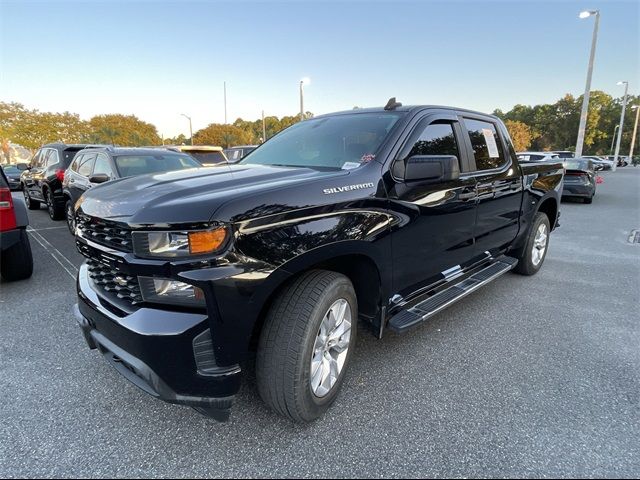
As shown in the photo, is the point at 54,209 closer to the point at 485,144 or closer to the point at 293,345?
the point at 293,345

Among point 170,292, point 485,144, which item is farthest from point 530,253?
point 170,292

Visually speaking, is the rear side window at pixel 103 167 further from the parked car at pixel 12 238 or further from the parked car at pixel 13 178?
the parked car at pixel 13 178

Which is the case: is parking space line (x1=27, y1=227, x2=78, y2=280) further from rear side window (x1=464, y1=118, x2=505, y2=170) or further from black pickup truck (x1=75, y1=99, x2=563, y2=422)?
rear side window (x1=464, y1=118, x2=505, y2=170)

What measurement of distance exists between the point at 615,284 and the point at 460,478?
4.15m

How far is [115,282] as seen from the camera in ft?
6.57

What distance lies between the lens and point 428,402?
2383 millimetres

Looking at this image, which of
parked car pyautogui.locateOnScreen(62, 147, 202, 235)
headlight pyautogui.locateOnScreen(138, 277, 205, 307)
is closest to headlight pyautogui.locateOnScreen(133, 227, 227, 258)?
headlight pyautogui.locateOnScreen(138, 277, 205, 307)

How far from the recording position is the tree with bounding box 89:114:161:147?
43.8 meters

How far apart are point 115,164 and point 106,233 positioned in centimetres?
493

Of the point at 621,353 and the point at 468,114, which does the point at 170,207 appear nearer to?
the point at 468,114

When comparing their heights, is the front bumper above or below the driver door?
below

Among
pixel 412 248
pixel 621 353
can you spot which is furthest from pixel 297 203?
pixel 621 353

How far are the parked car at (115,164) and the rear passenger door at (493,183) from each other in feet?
14.6

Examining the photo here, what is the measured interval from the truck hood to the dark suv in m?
7.57
